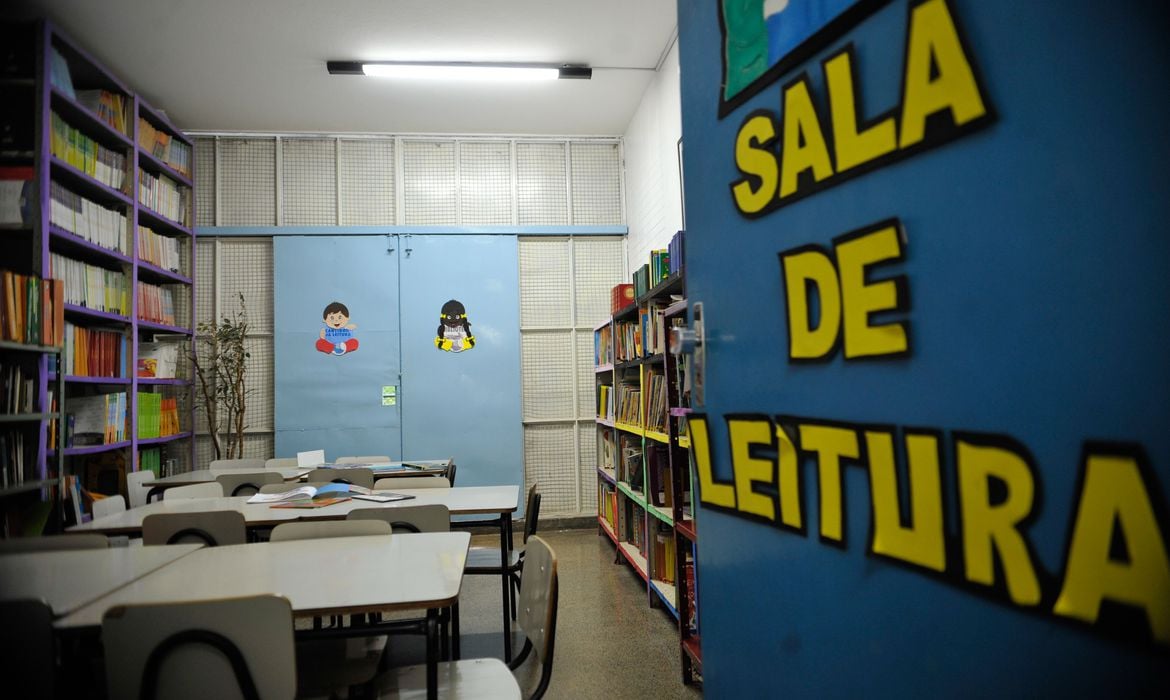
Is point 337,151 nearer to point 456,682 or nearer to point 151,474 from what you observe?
point 151,474

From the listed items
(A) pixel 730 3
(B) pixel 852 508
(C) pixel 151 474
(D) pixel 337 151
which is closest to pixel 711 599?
(B) pixel 852 508

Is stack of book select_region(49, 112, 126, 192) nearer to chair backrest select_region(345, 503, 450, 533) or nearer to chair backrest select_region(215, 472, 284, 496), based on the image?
chair backrest select_region(215, 472, 284, 496)

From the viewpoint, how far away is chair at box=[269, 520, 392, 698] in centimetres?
179

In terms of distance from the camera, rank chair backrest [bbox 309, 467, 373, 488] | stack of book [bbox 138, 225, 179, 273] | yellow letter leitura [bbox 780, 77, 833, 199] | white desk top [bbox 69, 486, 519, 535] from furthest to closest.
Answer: stack of book [bbox 138, 225, 179, 273], chair backrest [bbox 309, 467, 373, 488], white desk top [bbox 69, 486, 519, 535], yellow letter leitura [bbox 780, 77, 833, 199]

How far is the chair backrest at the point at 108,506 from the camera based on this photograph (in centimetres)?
305

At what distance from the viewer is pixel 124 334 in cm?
488

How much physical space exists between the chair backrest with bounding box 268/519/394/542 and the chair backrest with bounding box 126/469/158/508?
2441mm

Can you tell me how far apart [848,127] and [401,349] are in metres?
5.60

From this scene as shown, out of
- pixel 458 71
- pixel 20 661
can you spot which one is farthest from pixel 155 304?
pixel 20 661

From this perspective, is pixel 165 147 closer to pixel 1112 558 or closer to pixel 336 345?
pixel 336 345

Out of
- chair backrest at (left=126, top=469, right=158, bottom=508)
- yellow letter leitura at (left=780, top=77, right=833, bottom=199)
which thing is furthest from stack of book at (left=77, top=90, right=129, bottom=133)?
yellow letter leitura at (left=780, top=77, right=833, bottom=199)

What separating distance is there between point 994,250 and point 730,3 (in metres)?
0.72

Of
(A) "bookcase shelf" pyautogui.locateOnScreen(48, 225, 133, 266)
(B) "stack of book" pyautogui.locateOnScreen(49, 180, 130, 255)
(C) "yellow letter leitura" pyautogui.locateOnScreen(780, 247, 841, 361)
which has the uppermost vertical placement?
(B) "stack of book" pyautogui.locateOnScreen(49, 180, 130, 255)

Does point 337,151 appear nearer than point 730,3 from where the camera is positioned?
No
